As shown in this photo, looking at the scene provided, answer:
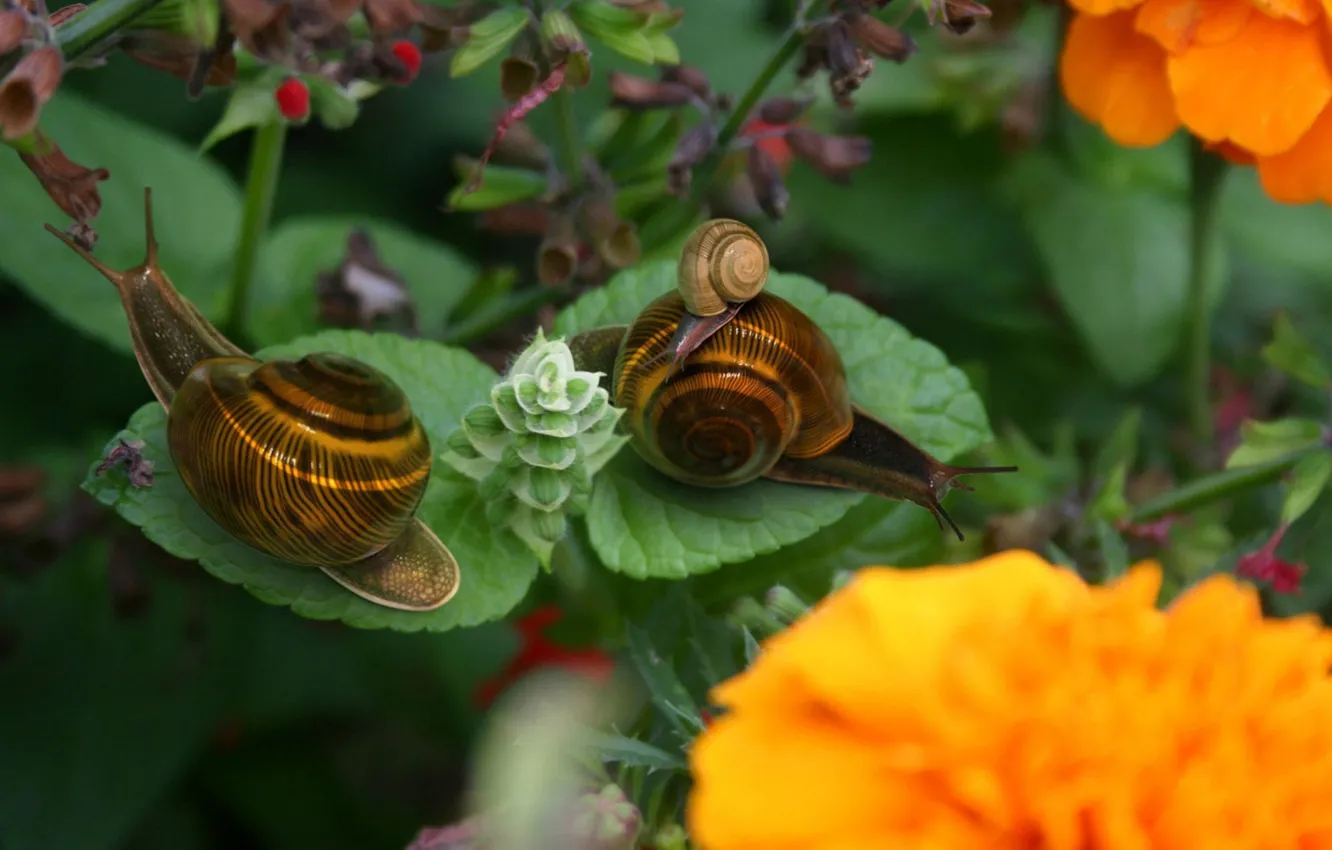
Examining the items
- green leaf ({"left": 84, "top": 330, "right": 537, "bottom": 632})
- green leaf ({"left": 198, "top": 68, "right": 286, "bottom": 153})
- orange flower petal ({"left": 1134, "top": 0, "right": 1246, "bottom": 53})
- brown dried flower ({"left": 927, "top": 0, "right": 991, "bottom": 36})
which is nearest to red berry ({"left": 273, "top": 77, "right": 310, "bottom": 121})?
green leaf ({"left": 198, "top": 68, "right": 286, "bottom": 153})

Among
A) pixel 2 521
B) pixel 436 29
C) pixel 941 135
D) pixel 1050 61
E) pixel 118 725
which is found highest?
pixel 436 29

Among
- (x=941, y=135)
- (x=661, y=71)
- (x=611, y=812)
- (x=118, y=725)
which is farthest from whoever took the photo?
(x=941, y=135)

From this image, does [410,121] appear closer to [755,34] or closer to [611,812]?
[755,34]

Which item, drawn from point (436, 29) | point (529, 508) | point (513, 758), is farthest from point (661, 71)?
point (513, 758)

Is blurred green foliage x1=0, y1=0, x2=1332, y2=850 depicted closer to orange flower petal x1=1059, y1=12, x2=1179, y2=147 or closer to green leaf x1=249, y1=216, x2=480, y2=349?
green leaf x1=249, y1=216, x2=480, y2=349

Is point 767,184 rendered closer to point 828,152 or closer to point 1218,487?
point 828,152

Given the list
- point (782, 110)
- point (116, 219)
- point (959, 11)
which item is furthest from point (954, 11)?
point (116, 219)
